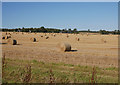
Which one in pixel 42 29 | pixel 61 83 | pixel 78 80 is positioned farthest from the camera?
pixel 42 29

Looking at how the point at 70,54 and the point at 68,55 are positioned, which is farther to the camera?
the point at 70,54

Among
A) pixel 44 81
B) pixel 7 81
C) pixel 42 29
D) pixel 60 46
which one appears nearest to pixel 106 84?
pixel 44 81

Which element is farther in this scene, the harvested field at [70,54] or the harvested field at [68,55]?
the harvested field at [70,54]

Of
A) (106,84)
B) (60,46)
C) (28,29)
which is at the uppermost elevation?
Answer: (28,29)

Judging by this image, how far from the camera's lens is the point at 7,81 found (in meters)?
8.12

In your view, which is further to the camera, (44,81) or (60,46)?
(60,46)

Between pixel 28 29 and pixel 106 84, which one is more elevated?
pixel 28 29

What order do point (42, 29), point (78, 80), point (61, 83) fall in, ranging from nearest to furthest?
point (61, 83)
point (78, 80)
point (42, 29)

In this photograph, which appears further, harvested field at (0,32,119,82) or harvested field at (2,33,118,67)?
harvested field at (2,33,118,67)

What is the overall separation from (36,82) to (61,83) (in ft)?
3.52

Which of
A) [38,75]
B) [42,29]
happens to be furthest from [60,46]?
[42,29]

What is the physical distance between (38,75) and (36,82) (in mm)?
1169

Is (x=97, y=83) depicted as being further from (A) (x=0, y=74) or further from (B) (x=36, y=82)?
(A) (x=0, y=74)

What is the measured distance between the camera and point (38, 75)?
30.3 ft
